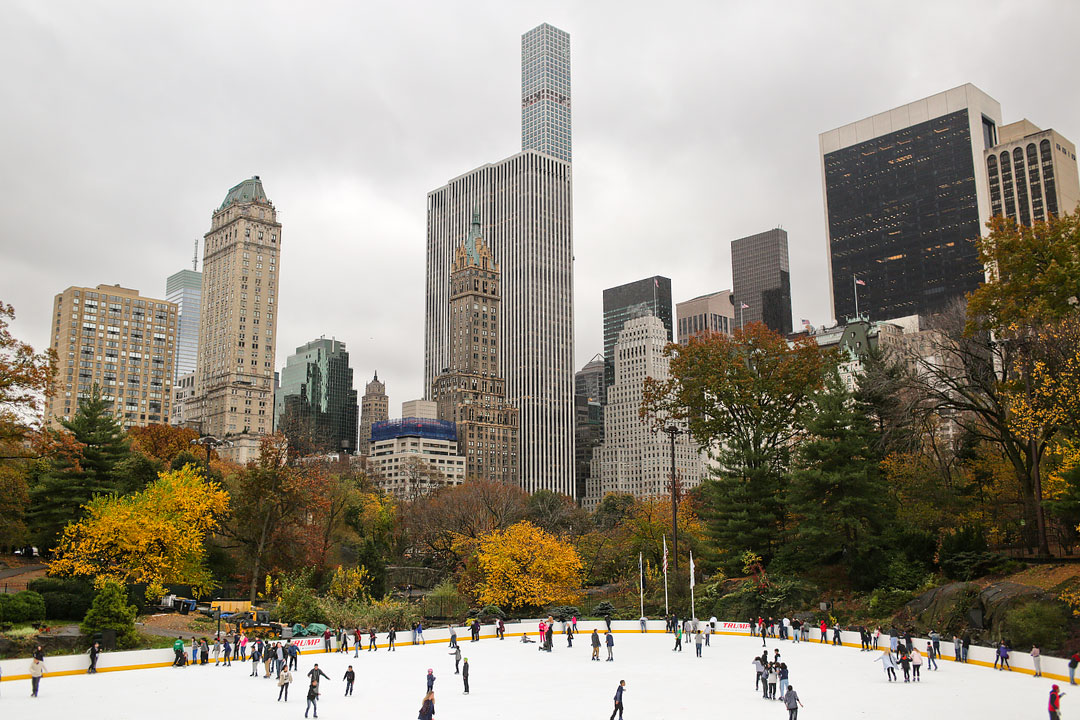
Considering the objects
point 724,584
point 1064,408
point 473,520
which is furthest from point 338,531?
point 1064,408

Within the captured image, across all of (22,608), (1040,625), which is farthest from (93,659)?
(1040,625)

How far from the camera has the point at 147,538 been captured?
161 feet

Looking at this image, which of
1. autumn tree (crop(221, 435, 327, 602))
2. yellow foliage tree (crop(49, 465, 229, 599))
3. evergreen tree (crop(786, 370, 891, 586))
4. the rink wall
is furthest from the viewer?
autumn tree (crop(221, 435, 327, 602))

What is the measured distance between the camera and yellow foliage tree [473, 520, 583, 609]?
57188 millimetres

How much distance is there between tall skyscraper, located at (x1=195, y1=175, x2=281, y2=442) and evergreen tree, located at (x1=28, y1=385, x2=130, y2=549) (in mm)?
126345

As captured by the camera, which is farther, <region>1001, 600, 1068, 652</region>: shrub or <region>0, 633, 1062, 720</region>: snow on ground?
<region>1001, 600, 1068, 652</region>: shrub

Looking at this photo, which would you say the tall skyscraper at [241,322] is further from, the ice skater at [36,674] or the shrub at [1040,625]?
the shrub at [1040,625]

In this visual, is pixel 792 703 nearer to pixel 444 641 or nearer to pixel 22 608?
pixel 444 641

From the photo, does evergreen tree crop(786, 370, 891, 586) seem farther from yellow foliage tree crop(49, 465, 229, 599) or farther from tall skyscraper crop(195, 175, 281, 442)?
tall skyscraper crop(195, 175, 281, 442)

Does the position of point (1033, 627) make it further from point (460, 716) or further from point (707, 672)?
point (460, 716)

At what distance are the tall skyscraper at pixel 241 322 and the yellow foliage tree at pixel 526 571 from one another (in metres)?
139

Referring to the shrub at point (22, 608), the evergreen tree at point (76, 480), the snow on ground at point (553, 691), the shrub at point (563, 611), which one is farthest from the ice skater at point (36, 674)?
the shrub at point (563, 611)

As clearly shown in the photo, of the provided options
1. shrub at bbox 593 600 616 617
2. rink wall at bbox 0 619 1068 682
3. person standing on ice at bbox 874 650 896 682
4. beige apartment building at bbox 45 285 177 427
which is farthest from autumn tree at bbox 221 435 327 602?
beige apartment building at bbox 45 285 177 427

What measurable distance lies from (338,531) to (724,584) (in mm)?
38499
